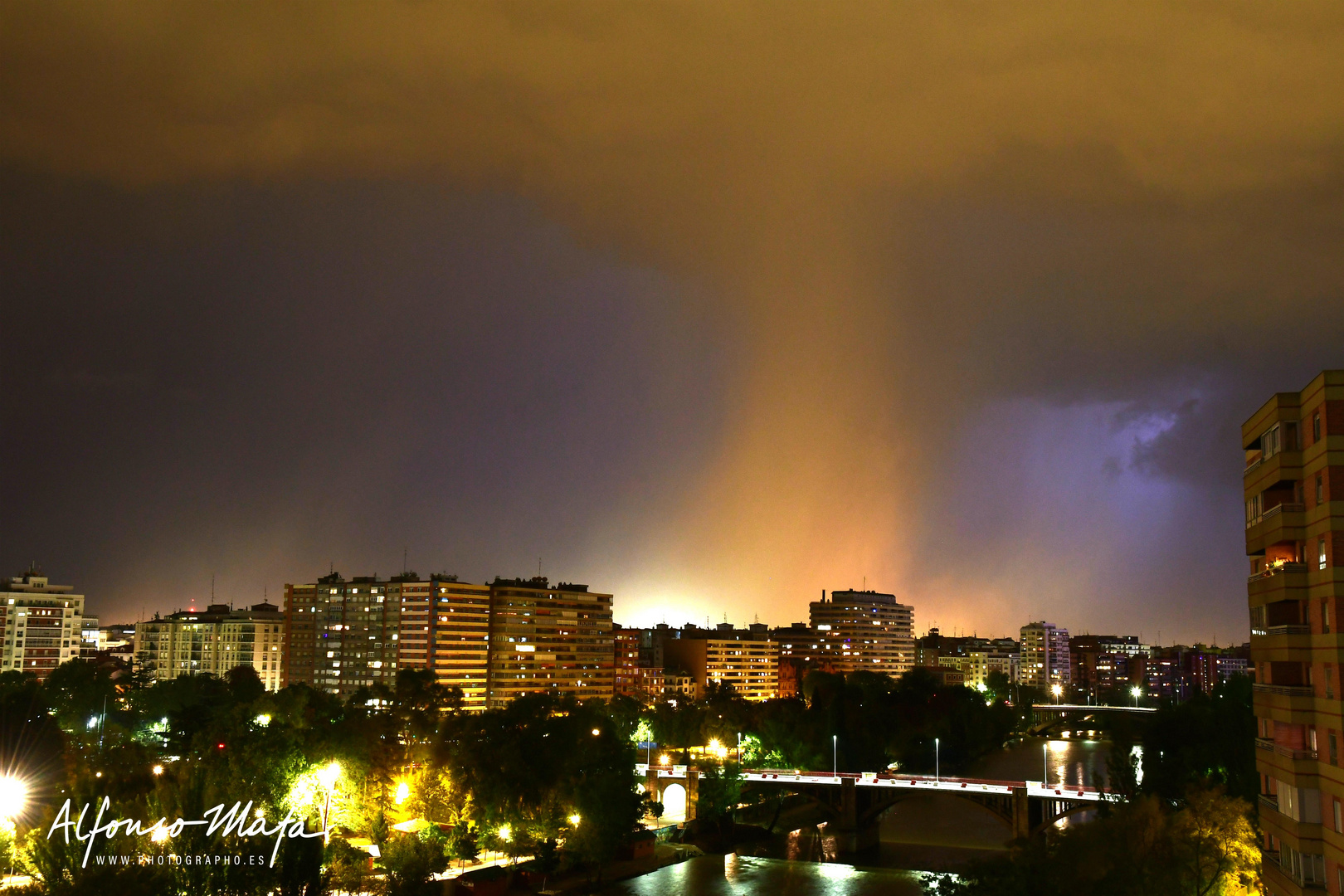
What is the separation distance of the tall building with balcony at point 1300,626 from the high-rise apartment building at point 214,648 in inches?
5066

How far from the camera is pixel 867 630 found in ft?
612

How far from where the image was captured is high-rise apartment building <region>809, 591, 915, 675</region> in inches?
7219

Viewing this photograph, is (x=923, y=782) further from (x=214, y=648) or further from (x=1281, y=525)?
(x=214, y=648)

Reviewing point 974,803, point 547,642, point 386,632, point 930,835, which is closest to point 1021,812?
point 974,803

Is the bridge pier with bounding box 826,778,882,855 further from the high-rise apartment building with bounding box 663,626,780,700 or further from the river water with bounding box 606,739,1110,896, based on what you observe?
the high-rise apartment building with bounding box 663,626,780,700

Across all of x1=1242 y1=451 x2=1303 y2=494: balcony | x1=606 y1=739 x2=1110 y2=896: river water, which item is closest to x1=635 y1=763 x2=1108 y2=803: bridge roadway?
x1=606 y1=739 x2=1110 y2=896: river water

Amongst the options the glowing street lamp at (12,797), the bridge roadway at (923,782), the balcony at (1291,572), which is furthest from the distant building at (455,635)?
the balcony at (1291,572)

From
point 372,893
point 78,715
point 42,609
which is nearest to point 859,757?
point 372,893

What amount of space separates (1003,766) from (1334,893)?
72.4m

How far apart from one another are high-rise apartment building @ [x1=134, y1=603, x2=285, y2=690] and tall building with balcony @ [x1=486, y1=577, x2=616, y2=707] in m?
36.1

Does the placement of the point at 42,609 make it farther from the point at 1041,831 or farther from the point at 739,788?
the point at 1041,831

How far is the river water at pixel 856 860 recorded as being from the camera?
46219 mm

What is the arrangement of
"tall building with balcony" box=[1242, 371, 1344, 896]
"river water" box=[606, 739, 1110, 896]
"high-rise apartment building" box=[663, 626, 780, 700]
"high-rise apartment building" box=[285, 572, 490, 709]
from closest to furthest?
"tall building with balcony" box=[1242, 371, 1344, 896]
"river water" box=[606, 739, 1110, 896]
"high-rise apartment building" box=[285, 572, 490, 709]
"high-rise apartment building" box=[663, 626, 780, 700]

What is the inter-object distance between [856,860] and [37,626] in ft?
313
